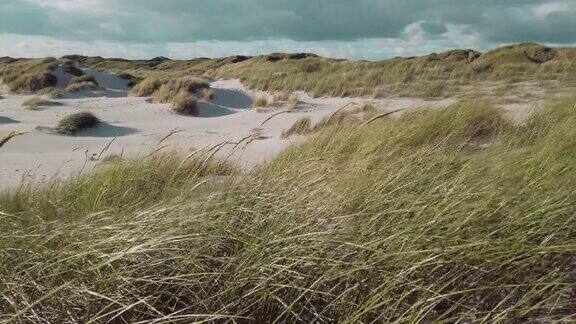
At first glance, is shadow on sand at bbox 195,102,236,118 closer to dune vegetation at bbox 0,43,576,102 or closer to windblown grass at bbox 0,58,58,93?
dune vegetation at bbox 0,43,576,102

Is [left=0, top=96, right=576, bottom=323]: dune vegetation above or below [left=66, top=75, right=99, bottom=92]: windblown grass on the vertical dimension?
above

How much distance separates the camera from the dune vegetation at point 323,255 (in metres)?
1.83

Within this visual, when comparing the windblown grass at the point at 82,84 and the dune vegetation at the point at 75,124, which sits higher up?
the windblown grass at the point at 82,84

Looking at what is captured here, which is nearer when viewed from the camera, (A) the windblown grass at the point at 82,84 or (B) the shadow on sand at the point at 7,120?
(B) the shadow on sand at the point at 7,120

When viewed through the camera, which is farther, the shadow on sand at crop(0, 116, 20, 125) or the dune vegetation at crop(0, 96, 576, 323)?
the shadow on sand at crop(0, 116, 20, 125)

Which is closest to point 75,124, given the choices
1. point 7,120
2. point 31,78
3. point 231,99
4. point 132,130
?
point 132,130

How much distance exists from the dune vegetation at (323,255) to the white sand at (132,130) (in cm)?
207

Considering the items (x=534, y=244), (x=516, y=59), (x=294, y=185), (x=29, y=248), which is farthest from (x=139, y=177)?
(x=516, y=59)

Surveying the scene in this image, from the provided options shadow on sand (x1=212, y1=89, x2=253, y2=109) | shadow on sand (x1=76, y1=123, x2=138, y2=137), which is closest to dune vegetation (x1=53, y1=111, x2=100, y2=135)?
shadow on sand (x1=76, y1=123, x2=138, y2=137)

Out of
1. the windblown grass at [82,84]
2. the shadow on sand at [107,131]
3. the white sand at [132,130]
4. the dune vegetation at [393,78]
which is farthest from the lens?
the windblown grass at [82,84]

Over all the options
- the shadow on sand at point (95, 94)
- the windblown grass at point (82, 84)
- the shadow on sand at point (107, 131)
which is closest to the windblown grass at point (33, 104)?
the shadow on sand at point (95, 94)

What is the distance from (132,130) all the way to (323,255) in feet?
32.4

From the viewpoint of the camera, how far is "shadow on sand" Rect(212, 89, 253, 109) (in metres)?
16.7

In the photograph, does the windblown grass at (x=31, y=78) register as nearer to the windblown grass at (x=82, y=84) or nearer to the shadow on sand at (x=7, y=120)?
the windblown grass at (x=82, y=84)
